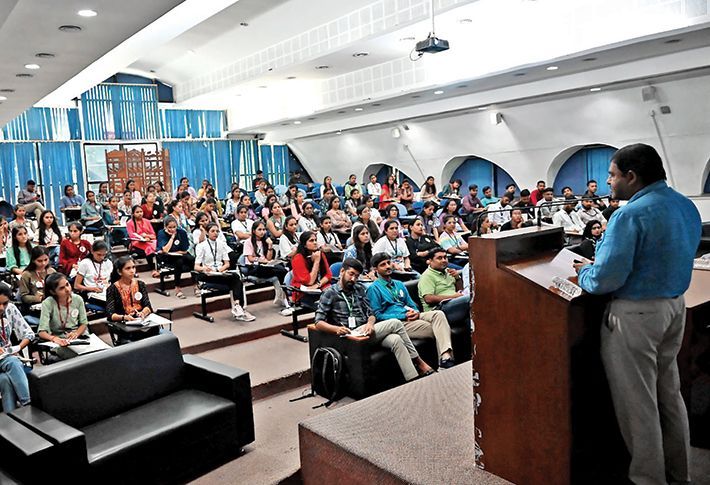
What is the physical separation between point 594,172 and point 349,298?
26.6 feet

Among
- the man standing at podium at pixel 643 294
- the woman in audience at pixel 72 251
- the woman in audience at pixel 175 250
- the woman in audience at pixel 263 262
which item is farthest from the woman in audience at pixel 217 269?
the man standing at podium at pixel 643 294

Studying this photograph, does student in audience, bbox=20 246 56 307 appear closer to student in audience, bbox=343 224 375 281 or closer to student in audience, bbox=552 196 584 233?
student in audience, bbox=343 224 375 281

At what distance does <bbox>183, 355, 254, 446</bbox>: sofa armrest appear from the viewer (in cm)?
340

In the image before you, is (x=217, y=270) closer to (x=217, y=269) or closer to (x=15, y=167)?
(x=217, y=269)

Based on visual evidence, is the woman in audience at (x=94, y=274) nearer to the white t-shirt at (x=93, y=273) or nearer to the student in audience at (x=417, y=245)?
the white t-shirt at (x=93, y=273)

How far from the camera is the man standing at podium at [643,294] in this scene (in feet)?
6.29

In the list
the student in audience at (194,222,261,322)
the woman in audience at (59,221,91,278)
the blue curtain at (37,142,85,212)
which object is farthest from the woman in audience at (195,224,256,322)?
the blue curtain at (37,142,85,212)

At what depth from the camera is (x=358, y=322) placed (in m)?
4.36

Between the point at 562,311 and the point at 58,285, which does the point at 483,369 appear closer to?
the point at 562,311

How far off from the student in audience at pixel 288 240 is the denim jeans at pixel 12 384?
3054 mm

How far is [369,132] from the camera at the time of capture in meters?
13.5

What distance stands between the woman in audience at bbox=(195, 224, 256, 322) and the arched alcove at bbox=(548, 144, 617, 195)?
22.6 feet

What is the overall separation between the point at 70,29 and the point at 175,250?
129 inches

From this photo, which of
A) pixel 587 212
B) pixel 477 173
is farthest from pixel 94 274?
pixel 477 173
